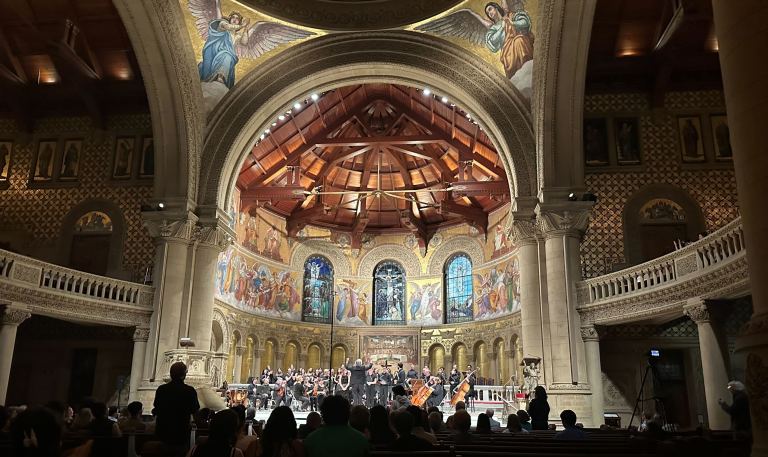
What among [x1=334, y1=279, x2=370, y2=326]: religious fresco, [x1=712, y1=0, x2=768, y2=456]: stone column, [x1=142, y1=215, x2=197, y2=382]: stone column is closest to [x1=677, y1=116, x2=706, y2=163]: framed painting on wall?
[x1=712, y1=0, x2=768, y2=456]: stone column

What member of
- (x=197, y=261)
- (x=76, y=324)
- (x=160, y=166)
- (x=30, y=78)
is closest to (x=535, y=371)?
(x=197, y=261)

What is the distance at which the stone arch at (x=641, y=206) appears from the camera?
54.0ft

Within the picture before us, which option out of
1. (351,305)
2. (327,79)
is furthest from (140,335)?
(351,305)

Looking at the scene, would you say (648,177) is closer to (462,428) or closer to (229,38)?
(229,38)

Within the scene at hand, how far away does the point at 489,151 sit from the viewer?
24.0 metres

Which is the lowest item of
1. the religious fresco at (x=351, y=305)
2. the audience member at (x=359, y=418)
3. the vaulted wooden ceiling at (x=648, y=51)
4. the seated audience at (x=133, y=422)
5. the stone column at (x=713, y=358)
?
the seated audience at (x=133, y=422)

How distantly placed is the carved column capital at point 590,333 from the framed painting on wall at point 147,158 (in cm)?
1374

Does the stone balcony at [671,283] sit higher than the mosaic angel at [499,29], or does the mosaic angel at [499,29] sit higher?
the mosaic angel at [499,29]

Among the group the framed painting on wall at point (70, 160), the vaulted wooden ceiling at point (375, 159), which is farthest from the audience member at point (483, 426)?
the framed painting on wall at point (70, 160)

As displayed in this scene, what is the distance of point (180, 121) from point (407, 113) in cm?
970

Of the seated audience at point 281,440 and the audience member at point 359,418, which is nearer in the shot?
the seated audience at point 281,440

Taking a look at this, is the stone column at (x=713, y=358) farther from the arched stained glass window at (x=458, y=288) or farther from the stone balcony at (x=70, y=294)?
the arched stained glass window at (x=458, y=288)

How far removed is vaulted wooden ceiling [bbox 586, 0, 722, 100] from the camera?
16.1 m

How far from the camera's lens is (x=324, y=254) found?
3081 centimetres
